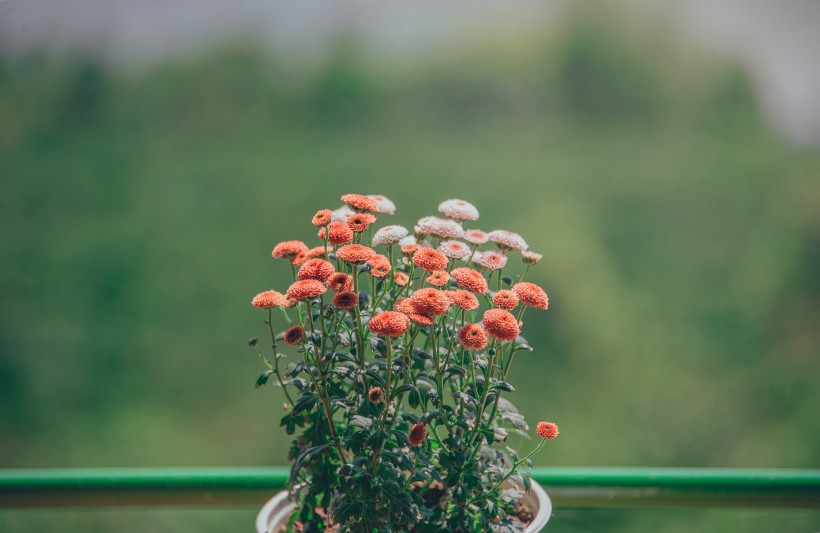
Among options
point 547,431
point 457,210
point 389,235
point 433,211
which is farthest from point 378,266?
point 433,211

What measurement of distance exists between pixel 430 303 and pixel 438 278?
0.22 feet

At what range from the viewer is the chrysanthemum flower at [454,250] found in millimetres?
932

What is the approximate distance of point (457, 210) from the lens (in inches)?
38.2

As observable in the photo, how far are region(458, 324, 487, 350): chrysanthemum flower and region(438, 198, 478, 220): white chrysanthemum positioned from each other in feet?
0.57

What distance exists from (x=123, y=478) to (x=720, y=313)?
4157 mm

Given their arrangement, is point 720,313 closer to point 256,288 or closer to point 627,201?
point 627,201

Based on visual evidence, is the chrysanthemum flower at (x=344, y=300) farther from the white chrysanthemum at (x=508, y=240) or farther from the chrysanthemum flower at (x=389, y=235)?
the white chrysanthemum at (x=508, y=240)

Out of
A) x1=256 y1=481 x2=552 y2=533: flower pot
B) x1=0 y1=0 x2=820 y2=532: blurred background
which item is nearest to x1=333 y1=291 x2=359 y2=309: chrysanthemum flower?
x1=256 y1=481 x2=552 y2=533: flower pot

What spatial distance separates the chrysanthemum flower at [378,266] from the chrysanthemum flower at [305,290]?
0.09m

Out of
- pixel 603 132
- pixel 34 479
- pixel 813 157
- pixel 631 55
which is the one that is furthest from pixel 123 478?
pixel 813 157

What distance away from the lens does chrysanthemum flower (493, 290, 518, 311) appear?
876 mm

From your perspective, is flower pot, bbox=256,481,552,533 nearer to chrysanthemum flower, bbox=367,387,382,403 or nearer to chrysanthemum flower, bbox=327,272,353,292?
chrysanthemum flower, bbox=367,387,382,403

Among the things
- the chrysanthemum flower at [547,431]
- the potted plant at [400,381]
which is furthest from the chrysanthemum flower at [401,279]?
the chrysanthemum flower at [547,431]

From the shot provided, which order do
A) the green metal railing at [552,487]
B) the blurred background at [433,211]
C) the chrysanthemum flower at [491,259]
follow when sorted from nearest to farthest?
the chrysanthemum flower at [491,259] < the green metal railing at [552,487] < the blurred background at [433,211]
